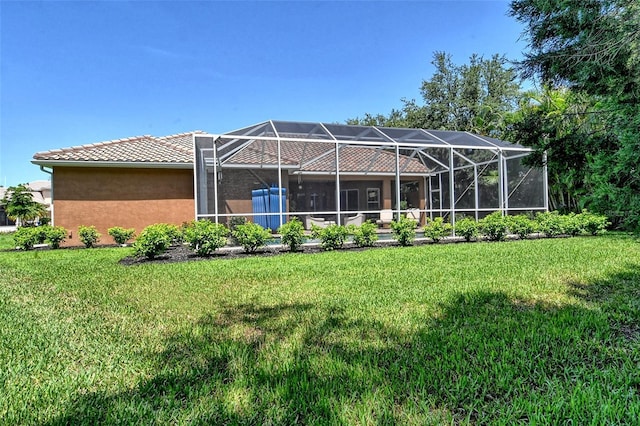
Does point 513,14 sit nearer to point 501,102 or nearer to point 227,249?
point 227,249

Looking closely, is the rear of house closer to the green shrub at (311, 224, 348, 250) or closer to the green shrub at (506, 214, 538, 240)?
the green shrub at (311, 224, 348, 250)

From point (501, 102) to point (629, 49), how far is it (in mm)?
29781

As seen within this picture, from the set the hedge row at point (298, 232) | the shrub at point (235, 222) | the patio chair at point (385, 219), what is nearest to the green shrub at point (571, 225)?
the hedge row at point (298, 232)

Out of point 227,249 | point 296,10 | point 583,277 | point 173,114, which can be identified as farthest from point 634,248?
point 173,114

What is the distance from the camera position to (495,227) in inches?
440

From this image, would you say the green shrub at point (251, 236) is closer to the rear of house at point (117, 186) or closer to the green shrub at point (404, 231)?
the green shrub at point (404, 231)

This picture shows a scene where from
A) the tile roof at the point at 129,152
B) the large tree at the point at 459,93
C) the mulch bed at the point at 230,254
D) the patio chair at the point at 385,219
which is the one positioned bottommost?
the mulch bed at the point at 230,254

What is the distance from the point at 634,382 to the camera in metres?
2.26

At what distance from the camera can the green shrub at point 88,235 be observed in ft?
38.7

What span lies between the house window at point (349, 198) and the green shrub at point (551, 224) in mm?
7860

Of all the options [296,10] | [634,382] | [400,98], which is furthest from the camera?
[400,98]

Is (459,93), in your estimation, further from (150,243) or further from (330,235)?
(150,243)

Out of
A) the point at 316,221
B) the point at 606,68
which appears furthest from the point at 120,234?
the point at 606,68

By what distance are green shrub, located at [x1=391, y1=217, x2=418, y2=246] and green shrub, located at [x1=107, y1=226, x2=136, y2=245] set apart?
29.9 feet
